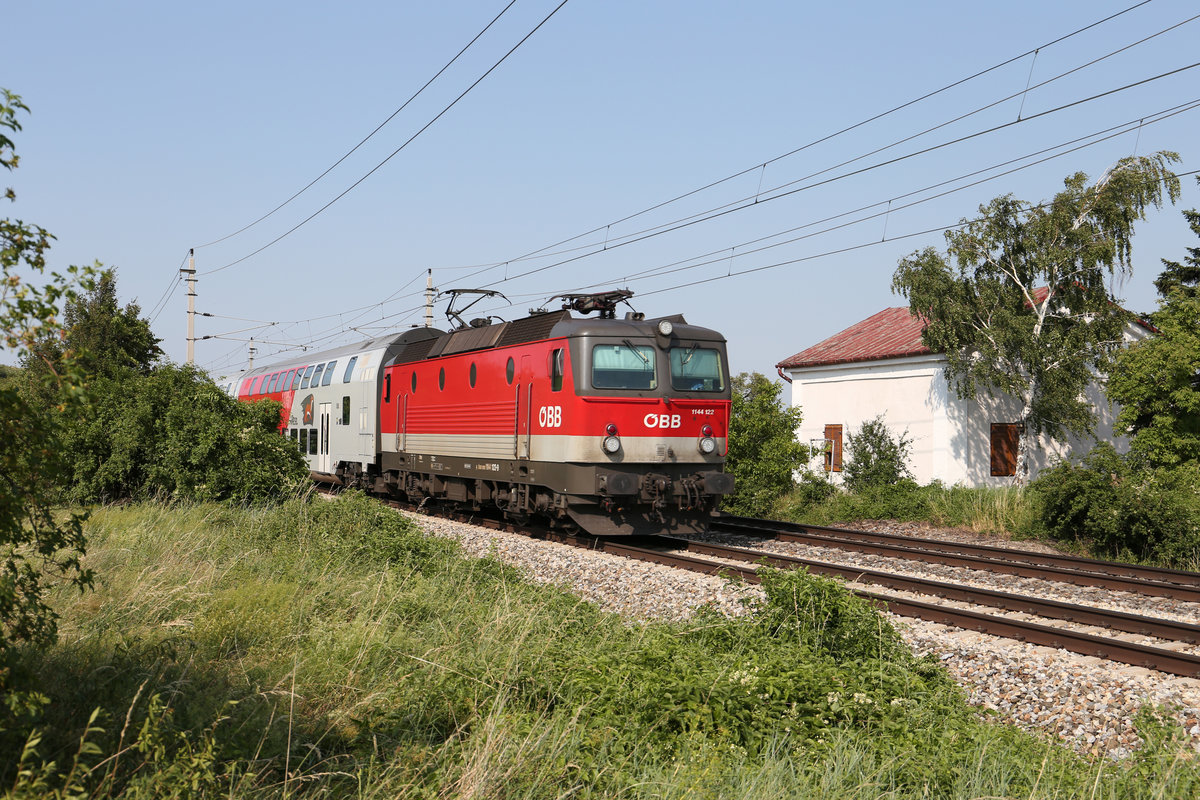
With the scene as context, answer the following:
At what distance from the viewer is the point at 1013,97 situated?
13.3 metres

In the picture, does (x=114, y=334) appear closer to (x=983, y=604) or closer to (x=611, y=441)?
(x=611, y=441)

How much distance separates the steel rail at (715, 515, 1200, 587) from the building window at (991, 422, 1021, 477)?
8901 mm

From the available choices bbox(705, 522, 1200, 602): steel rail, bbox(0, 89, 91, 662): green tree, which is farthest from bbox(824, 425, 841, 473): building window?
bbox(0, 89, 91, 662): green tree

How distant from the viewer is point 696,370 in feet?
47.3

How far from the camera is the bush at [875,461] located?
77.7 ft

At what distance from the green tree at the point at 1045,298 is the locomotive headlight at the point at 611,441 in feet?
38.7

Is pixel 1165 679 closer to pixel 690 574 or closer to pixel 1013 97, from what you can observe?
pixel 690 574

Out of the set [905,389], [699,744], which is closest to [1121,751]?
[699,744]

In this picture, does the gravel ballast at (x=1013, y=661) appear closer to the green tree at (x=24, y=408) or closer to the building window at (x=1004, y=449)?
the green tree at (x=24, y=408)

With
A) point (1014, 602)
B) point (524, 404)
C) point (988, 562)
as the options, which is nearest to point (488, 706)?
point (1014, 602)

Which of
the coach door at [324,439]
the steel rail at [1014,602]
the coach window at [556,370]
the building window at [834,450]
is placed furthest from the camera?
the building window at [834,450]

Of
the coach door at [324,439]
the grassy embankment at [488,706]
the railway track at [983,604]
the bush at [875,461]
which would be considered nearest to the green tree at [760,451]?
the bush at [875,461]

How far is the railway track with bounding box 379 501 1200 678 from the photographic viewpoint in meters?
7.76

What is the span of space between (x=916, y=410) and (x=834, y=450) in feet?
10.6
